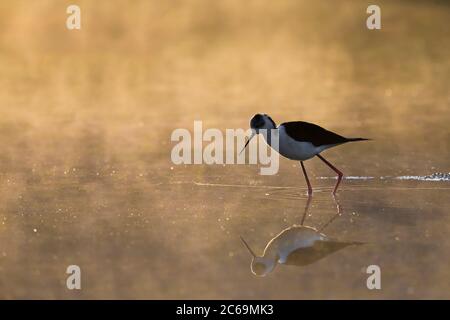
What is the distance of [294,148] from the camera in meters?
7.40

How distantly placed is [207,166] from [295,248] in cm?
215

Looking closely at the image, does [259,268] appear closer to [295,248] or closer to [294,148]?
[295,248]

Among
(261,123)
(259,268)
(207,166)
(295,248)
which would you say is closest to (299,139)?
(261,123)

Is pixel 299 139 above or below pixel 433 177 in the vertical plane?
above

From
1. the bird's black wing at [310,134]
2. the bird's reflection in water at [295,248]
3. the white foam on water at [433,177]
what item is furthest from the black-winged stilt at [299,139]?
the bird's reflection in water at [295,248]

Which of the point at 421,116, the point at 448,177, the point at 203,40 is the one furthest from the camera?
the point at 203,40

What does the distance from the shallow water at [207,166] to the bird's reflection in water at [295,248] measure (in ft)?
0.26

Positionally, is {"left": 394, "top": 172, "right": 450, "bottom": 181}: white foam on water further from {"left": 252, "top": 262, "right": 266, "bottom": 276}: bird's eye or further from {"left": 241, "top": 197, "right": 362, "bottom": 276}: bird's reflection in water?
{"left": 252, "top": 262, "right": 266, "bottom": 276}: bird's eye

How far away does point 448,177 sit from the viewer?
23.8 ft

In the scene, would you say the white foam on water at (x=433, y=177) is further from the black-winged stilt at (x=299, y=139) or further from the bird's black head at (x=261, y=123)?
the bird's black head at (x=261, y=123)

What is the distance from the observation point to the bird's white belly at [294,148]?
739 cm

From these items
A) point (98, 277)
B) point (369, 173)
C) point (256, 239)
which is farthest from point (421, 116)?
point (98, 277)
